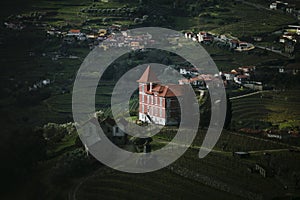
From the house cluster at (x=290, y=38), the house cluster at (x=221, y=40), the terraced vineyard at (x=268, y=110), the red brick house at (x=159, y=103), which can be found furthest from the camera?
the house cluster at (x=221, y=40)

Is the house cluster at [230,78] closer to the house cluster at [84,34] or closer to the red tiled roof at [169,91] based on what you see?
the red tiled roof at [169,91]

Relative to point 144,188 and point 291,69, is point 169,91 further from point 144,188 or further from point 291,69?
point 291,69

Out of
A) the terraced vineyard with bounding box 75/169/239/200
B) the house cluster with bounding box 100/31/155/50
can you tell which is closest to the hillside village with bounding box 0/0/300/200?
the terraced vineyard with bounding box 75/169/239/200

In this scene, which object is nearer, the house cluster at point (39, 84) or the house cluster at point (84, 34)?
the house cluster at point (39, 84)

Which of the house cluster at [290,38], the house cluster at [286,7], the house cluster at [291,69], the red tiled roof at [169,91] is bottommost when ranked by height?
the house cluster at [291,69]

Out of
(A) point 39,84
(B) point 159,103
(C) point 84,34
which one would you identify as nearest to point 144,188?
(B) point 159,103

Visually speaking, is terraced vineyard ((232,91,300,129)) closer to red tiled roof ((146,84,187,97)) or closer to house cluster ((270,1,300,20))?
red tiled roof ((146,84,187,97))

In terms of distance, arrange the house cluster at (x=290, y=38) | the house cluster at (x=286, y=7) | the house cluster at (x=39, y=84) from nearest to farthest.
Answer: the house cluster at (x=39, y=84) → the house cluster at (x=290, y=38) → the house cluster at (x=286, y=7)

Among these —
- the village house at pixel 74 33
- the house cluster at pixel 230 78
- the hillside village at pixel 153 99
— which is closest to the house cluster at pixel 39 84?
the hillside village at pixel 153 99

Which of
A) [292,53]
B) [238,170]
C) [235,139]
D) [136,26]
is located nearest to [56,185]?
[238,170]
